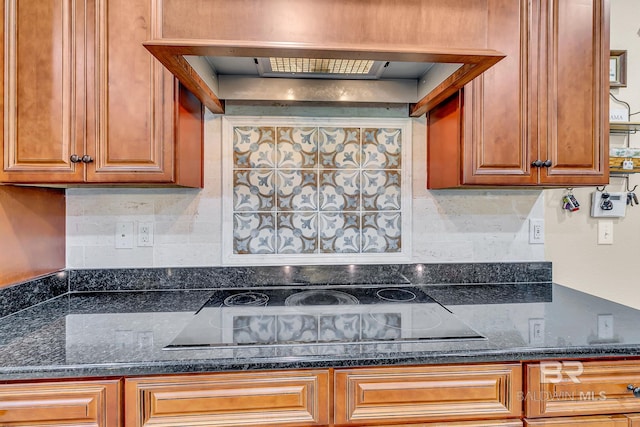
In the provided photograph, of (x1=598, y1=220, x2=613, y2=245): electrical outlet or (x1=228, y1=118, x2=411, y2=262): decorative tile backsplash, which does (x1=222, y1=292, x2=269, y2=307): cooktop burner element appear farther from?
(x1=598, y1=220, x2=613, y2=245): electrical outlet

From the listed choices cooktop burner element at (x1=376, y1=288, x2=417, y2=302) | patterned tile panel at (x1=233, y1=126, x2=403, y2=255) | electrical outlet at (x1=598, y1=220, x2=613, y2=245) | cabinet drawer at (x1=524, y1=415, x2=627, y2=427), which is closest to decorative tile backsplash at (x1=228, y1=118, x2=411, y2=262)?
patterned tile panel at (x1=233, y1=126, x2=403, y2=255)

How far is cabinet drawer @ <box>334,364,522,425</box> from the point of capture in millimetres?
981

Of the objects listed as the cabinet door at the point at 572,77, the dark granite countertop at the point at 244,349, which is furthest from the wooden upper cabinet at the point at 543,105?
the dark granite countertop at the point at 244,349

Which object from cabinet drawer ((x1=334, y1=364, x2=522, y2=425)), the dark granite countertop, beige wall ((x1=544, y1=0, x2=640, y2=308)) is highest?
beige wall ((x1=544, y1=0, x2=640, y2=308))

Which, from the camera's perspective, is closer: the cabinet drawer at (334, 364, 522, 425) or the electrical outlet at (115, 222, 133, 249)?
the cabinet drawer at (334, 364, 522, 425)

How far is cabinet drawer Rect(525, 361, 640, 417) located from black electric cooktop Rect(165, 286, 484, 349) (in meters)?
0.21

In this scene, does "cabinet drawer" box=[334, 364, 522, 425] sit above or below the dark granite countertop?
below

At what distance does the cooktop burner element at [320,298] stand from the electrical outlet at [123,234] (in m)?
0.81

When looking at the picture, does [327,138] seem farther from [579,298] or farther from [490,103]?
[579,298]

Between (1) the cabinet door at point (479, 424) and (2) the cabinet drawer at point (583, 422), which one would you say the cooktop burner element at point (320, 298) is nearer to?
(1) the cabinet door at point (479, 424)

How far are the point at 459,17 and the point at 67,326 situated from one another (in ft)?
5.16

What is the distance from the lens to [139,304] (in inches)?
55.7

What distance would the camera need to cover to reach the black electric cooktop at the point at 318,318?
3.45ft

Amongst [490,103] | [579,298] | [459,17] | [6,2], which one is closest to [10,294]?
[6,2]
